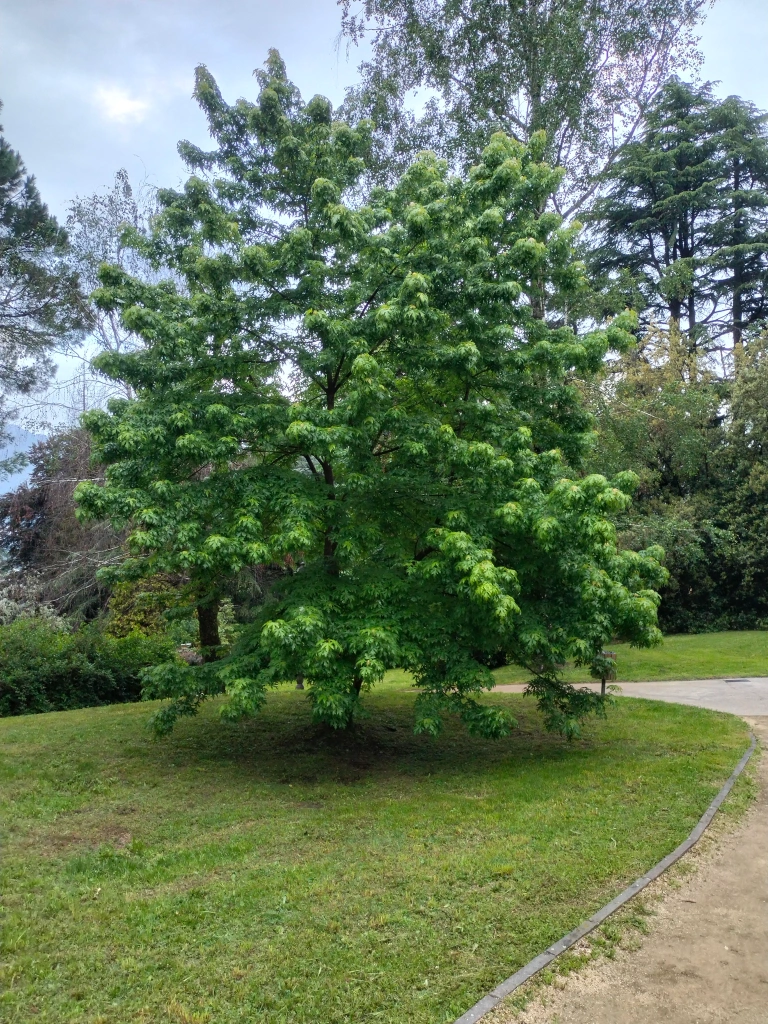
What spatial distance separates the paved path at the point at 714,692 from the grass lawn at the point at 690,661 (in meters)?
0.66

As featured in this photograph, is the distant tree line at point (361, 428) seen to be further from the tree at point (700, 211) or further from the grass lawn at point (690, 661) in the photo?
the tree at point (700, 211)

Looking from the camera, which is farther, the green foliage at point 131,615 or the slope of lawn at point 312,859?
the green foliage at point 131,615

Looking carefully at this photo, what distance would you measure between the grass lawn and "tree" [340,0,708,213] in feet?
32.7

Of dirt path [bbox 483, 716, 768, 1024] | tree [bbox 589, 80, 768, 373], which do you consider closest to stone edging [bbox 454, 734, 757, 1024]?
dirt path [bbox 483, 716, 768, 1024]

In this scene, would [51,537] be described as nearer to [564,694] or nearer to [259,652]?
[259,652]

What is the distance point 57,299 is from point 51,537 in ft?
19.4

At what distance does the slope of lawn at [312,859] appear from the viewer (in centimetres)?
369

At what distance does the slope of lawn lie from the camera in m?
3.69

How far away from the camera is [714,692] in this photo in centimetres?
1311

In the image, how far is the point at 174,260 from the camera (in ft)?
29.3

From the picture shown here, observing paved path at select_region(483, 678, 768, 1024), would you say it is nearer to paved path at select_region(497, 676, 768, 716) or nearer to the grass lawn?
paved path at select_region(497, 676, 768, 716)

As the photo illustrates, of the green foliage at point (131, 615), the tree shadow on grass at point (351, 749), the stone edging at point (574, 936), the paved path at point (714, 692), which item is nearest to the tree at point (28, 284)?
the green foliage at point (131, 615)

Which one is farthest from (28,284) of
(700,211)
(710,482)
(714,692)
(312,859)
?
(700,211)

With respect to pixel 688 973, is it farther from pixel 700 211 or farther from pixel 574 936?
pixel 700 211
